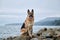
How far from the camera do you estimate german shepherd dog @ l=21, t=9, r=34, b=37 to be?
226 centimetres

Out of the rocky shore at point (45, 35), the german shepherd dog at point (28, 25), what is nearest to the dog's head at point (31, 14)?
the german shepherd dog at point (28, 25)

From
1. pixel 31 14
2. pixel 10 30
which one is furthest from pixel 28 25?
pixel 10 30

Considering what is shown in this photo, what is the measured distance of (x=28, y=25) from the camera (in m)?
2.26

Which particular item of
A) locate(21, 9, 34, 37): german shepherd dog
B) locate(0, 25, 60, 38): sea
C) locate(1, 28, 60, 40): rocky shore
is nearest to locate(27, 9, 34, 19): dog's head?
locate(21, 9, 34, 37): german shepherd dog

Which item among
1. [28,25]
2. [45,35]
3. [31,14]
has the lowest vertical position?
[45,35]

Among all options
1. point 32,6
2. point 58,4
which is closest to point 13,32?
point 32,6

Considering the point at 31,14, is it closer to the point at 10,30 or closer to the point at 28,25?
the point at 28,25

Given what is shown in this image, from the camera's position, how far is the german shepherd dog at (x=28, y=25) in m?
2.26

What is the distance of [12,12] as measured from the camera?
2297mm

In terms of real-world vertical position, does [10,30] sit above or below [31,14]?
below

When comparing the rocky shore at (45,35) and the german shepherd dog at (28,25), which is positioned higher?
the german shepherd dog at (28,25)

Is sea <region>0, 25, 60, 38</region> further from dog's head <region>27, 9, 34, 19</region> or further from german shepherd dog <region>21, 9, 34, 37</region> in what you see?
dog's head <region>27, 9, 34, 19</region>

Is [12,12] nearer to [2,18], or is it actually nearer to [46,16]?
[2,18]

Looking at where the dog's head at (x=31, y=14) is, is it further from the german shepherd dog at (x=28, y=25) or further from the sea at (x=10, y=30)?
the sea at (x=10, y=30)
